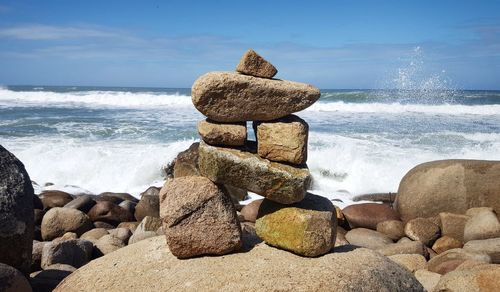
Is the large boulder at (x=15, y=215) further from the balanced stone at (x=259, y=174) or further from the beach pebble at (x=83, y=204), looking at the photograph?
the beach pebble at (x=83, y=204)

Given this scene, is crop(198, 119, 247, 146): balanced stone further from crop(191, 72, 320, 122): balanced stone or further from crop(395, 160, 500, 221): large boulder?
crop(395, 160, 500, 221): large boulder

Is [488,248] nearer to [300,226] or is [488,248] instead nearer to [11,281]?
[300,226]

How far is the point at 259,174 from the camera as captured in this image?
483cm

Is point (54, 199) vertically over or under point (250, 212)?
under

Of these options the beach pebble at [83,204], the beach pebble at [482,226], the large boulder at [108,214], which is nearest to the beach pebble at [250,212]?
the large boulder at [108,214]

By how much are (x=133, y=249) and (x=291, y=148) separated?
6.80ft

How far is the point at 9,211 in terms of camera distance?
5.30 m

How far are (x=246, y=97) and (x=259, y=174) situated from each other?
0.75 metres

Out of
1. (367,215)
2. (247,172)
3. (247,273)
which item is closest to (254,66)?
(247,172)

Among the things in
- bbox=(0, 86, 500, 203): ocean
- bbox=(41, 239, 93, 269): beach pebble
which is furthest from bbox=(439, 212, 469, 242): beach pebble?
bbox=(41, 239, 93, 269): beach pebble

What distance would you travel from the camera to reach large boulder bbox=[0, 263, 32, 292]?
4591 mm

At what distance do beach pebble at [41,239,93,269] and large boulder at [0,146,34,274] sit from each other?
3.24ft

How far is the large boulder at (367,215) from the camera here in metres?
9.47

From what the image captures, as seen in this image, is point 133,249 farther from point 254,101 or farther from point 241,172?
point 254,101
